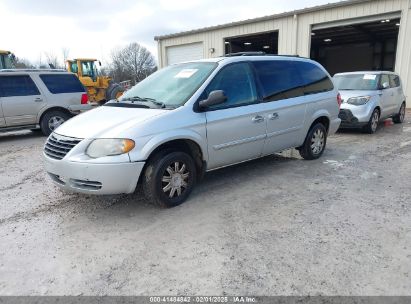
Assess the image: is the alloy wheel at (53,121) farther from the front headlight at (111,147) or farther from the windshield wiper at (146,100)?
the front headlight at (111,147)

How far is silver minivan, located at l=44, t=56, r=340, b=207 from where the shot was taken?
3521 millimetres

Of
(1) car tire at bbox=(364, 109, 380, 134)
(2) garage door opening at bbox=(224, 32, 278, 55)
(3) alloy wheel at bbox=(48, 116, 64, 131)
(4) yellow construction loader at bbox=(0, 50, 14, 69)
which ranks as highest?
(2) garage door opening at bbox=(224, 32, 278, 55)

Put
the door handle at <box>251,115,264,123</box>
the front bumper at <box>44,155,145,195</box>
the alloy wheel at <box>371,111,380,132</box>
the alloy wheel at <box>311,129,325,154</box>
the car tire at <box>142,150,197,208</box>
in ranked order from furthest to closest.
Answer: the alloy wheel at <box>371,111,380,132</box>
the alloy wheel at <box>311,129,325,154</box>
the door handle at <box>251,115,264,123</box>
the car tire at <box>142,150,197,208</box>
the front bumper at <box>44,155,145,195</box>

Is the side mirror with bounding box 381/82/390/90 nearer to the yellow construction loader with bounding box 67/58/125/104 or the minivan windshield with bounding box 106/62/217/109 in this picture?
the minivan windshield with bounding box 106/62/217/109

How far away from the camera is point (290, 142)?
545 centimetres

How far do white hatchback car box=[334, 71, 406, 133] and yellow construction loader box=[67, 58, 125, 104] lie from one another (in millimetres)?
11680

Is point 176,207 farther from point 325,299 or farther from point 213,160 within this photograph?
point 325,299

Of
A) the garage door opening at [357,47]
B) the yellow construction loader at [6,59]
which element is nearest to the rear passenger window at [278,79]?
the yellow construction loader at [6,59]

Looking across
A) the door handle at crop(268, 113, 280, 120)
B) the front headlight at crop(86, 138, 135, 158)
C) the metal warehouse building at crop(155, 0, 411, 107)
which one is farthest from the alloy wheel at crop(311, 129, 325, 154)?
the metal warehouse building at crop(155, 0, 411, 107)

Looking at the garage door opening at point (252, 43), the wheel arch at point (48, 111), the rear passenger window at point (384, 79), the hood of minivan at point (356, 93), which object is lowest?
the wheel arch at point (48, 111)

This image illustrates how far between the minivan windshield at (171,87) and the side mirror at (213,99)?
222 millimetres

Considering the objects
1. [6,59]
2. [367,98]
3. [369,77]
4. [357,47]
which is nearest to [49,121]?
[6,59]

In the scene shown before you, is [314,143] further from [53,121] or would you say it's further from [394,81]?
[53,121]

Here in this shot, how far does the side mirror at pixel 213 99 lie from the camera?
13.0ft
